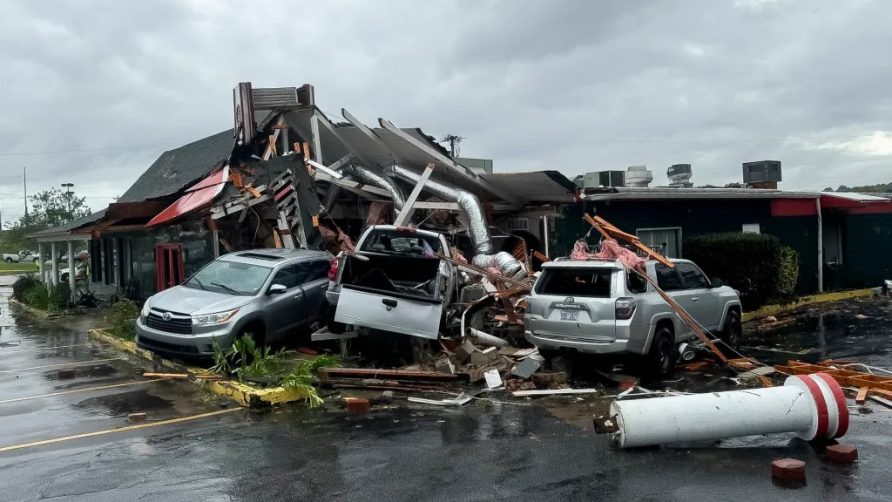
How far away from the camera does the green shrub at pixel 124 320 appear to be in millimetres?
14641

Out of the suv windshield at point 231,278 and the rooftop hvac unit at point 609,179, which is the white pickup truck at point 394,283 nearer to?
the suv windshield at point 231,278

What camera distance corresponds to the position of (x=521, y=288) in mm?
12445

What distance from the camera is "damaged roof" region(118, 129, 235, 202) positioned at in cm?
2117

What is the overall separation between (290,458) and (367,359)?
15.3 ft

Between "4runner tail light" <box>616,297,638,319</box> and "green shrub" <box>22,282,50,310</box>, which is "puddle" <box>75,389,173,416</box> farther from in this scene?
"green shrub" <box>22,282,50,310</box>

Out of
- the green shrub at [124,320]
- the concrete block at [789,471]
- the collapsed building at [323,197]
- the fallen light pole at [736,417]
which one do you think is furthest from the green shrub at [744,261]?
the green shrub at [124,320]

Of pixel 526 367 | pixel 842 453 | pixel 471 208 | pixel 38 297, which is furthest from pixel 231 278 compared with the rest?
pixel 38 297

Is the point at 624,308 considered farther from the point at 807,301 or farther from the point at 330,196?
the point at 807,301

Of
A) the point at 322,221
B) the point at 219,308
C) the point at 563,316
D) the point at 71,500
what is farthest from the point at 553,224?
the point at 71,500

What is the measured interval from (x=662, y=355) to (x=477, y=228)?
517 cm

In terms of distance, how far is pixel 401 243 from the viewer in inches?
513

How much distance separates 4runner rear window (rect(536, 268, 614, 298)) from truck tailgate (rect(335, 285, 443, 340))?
1.61 meters

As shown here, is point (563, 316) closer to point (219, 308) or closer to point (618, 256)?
point (618, 256)

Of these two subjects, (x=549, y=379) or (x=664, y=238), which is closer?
(x=549, y=379)
